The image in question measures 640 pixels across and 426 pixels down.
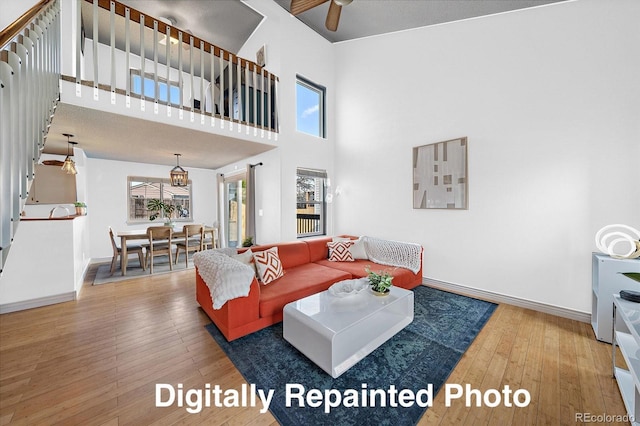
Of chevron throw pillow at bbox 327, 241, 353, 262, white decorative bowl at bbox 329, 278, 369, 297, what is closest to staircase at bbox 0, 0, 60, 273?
white decorative bowl at bbox 329, 278, 369, 297

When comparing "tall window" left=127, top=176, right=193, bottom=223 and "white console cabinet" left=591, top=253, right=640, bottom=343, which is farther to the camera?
"tall window" left=127, top=176, right=193, bottom=223

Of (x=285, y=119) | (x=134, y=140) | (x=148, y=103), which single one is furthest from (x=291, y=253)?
(x=134, y=140)

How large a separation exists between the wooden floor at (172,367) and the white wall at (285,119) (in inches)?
78.9

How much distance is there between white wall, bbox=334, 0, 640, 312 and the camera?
2451mm

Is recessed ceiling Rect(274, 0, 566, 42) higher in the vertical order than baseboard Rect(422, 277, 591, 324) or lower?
higher

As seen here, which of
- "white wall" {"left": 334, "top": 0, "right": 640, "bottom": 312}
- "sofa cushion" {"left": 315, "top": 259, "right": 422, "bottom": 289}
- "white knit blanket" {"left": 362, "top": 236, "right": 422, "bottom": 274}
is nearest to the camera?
"white wall" {"left": 334, "top": 0, "right": 640, "bottom": 312}

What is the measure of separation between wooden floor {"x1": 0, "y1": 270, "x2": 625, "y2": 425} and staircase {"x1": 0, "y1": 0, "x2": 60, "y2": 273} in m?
1.21

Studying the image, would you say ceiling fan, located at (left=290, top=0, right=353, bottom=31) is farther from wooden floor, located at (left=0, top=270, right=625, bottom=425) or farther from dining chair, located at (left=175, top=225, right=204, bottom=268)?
dining chair, located at (left=175, top=225, right=204, bottom=268)

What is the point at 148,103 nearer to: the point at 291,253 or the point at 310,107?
the point at 291,253

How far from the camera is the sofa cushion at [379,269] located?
3.31m

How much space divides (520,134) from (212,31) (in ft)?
19.0

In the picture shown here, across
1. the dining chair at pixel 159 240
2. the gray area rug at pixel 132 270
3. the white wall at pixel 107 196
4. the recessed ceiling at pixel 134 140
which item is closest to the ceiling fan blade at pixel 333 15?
the recessed ceiling at pixel 134 140

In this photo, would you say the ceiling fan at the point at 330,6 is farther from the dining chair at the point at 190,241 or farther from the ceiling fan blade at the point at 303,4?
the dining chair at the point at 190,241

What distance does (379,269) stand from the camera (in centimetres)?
350
